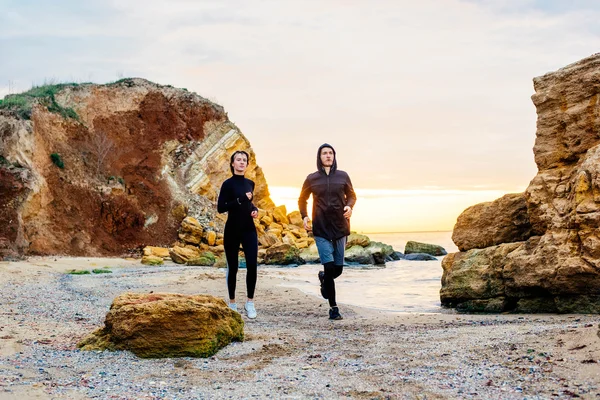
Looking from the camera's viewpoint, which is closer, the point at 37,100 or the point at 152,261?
the point at 152,261

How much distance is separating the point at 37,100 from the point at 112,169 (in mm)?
4879

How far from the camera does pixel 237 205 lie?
8.19m

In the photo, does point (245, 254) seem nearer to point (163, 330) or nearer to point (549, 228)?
point (163, 330)

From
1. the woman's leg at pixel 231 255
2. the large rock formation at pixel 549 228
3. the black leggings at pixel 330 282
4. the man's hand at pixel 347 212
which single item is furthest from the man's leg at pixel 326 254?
the large rock formation at pixel 549 228

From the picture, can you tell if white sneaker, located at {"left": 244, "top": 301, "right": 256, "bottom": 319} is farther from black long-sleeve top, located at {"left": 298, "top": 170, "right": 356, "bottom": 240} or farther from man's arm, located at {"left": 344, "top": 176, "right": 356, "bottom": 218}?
man's arm, located at {"left": 344, "top": 176, "right": 356, "bottom": 218}

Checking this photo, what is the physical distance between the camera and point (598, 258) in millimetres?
7469

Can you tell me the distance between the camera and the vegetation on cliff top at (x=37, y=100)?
26734 mm

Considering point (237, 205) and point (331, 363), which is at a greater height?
point (237, 205)

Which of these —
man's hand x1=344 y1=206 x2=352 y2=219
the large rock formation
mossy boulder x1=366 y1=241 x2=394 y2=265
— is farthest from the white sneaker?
mossy boulder x1=366 y1=241 x2=394 y2=265

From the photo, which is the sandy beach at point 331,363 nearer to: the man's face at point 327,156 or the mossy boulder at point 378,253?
the man's face at point 327,156

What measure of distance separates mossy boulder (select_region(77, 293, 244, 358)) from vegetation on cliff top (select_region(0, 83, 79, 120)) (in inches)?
936

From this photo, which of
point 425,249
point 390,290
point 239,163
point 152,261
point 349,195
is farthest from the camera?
point 425,249

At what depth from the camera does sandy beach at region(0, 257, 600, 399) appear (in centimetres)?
407

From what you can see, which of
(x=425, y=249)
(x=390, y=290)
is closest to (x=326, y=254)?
(x=390, y=290)
